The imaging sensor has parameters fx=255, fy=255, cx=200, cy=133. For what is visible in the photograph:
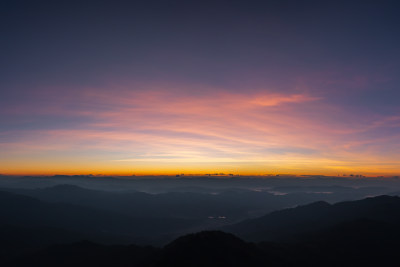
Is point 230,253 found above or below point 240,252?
above

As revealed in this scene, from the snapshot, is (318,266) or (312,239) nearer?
(318,266)

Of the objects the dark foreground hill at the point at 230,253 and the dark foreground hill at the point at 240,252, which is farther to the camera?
the dark foreground hill at the point at 240,252

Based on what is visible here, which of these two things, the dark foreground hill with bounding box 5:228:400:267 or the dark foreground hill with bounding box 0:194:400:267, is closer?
the dark foreground hill with bounding box 5:228:400:267

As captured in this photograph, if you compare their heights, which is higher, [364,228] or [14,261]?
[364,228]

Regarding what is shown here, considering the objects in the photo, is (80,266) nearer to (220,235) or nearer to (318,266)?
(220,235)

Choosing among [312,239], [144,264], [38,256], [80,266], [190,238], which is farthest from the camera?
[312,239]

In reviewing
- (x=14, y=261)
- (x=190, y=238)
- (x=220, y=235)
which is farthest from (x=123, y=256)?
(x=14, y=261)

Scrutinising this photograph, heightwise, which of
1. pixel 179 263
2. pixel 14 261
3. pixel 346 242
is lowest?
pixel 14 261

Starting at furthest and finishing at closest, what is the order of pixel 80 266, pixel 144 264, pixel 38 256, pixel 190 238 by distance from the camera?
pixel 38 256, pixel 80 266, pixel 190 238, pixel 144 264

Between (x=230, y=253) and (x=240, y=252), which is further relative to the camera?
(x=240, y=252)

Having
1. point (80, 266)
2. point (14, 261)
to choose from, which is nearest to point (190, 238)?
point (80, 266)

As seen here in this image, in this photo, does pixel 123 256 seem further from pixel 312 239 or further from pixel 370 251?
pixel 370 251
